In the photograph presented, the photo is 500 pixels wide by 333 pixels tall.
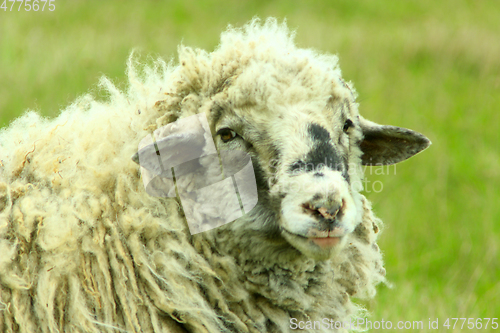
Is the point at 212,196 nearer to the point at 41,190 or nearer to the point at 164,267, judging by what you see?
the point at 164,267

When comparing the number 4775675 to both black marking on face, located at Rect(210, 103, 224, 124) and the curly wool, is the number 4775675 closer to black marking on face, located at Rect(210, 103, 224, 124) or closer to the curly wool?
the curly wool

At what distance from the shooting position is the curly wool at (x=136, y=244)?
2031mm

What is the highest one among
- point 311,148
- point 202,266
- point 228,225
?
point 311,148

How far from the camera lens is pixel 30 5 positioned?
7.25 m

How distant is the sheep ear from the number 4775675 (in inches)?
223

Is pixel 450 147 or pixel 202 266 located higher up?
pixel 202 266

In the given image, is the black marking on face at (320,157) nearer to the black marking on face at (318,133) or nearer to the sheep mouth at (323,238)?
the black marking on face at (318,133)

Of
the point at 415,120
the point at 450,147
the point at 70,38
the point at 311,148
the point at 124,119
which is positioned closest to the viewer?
the point at 311,148

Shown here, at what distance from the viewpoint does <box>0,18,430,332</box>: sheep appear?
6.52 feet

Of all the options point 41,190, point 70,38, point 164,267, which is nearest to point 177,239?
point 164,267

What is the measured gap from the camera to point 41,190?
7.11 feet

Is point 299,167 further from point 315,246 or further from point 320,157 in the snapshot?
point 315,246

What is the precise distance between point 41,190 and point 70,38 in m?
5.29

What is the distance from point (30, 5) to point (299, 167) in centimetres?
652
